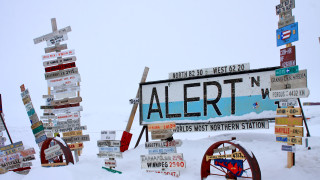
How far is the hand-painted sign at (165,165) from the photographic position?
5457 mm

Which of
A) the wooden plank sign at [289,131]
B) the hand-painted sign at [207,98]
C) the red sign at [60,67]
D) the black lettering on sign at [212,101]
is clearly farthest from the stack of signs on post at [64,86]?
the wooden plank sign at [289,131]

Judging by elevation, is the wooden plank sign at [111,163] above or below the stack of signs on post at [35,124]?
below

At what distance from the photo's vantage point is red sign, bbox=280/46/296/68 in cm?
501

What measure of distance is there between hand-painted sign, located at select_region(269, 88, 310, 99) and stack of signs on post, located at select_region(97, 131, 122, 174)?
3.84 m

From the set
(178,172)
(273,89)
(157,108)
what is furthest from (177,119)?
(273,89)

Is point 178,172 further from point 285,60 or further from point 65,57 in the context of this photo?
point 65,57

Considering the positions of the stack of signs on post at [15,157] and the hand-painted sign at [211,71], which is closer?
the hand-painted sign at [211,71]

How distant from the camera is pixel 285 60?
5.12m

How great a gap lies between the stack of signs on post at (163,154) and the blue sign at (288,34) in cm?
293

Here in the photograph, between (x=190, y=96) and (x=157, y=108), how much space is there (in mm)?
1146

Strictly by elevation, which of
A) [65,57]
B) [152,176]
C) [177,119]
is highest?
[65,57]

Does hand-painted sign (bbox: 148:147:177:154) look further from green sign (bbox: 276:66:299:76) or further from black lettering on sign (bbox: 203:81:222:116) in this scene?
green sign (bbox: 276:66:299:76)

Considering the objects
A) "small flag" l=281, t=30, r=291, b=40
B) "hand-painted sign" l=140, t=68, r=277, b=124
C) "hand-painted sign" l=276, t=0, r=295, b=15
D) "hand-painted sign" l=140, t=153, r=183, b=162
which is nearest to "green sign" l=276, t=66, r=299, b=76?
"small flag" l=281, t=30, r=291, b=40

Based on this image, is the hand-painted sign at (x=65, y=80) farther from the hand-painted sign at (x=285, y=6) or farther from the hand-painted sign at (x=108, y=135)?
Result: the hand-painted sign at (x=285, y=6)
